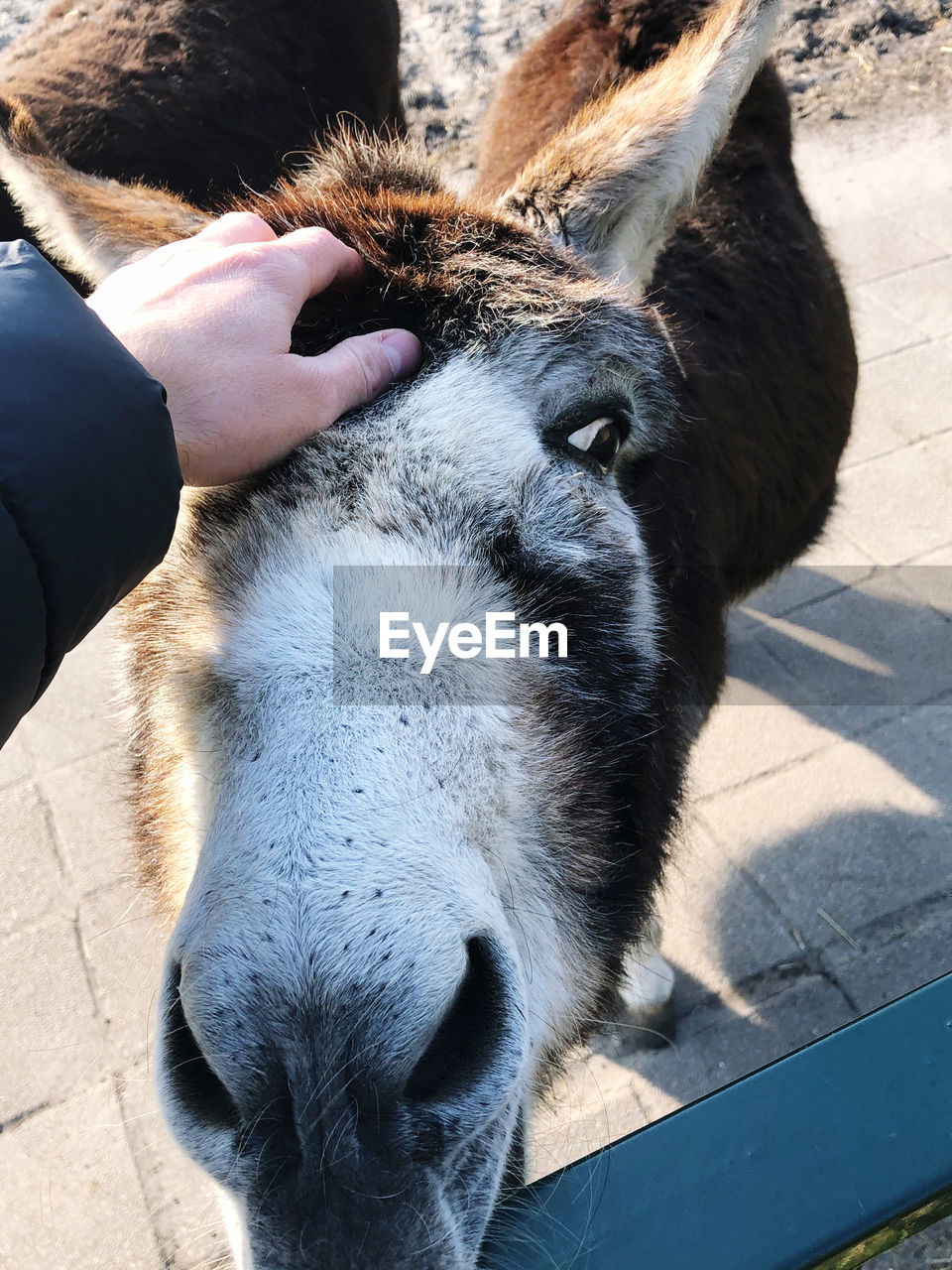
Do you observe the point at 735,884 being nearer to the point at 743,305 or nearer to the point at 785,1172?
the point at 743,305

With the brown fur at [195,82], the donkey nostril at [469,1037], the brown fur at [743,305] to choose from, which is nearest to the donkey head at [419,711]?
the donkey nostril at [469,1037]

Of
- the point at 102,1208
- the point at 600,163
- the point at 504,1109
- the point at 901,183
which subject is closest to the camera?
the point at 504,1109

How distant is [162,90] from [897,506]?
3.69 meters

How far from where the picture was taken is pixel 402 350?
163 cm

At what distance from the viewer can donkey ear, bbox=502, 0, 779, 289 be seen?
81.7 inches

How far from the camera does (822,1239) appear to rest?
1130 millimetres

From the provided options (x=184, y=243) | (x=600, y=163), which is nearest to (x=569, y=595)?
(x=184, y=243)

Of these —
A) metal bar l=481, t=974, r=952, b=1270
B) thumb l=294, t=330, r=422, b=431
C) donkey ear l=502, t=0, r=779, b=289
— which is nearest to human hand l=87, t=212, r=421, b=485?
thumb l=294, t=330, r=422, b=431

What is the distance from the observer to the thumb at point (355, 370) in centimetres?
152

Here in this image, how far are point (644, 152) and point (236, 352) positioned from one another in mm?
1139

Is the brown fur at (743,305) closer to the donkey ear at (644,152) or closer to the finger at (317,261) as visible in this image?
the donkey ear at (644,152)

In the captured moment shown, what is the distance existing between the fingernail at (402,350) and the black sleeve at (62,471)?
451 millimetres

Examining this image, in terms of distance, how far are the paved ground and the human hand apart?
169 centimetres

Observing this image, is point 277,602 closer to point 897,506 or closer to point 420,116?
point 897,506
